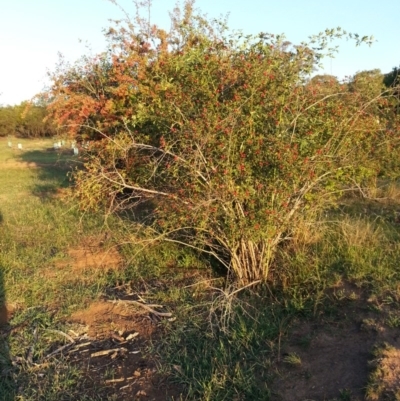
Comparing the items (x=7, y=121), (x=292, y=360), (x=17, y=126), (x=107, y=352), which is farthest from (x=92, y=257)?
(x=17, y=126)

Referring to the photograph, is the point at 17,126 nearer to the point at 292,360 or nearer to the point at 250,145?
the point at 250,145

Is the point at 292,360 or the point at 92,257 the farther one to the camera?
the point at 92,257

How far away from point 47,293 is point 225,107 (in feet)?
9.59

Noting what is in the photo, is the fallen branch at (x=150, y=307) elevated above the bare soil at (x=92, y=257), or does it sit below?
above

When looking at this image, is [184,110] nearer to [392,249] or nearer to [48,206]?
[392,249]

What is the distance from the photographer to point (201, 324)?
15.4 ft

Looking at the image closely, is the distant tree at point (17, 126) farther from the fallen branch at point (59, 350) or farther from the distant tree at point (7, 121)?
the fallen branch at point (59, 350)

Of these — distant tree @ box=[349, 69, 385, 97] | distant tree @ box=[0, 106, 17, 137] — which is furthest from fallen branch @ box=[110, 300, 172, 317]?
distant tree @ box=[0, 106, 17, 137]

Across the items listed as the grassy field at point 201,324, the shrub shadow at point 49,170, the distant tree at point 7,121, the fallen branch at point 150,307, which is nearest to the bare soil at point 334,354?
the grassy field at point 201,324

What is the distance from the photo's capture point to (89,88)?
10320mm

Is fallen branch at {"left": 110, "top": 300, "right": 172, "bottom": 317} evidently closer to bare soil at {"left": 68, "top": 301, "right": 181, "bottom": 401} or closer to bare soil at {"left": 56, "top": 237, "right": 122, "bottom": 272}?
bare soil at {"left": 68, "top": 301, "right": 181, "bottom": 401}

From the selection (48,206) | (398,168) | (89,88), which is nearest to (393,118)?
(398,168)

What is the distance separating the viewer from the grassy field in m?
3.75

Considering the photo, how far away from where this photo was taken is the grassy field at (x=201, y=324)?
3.75m
